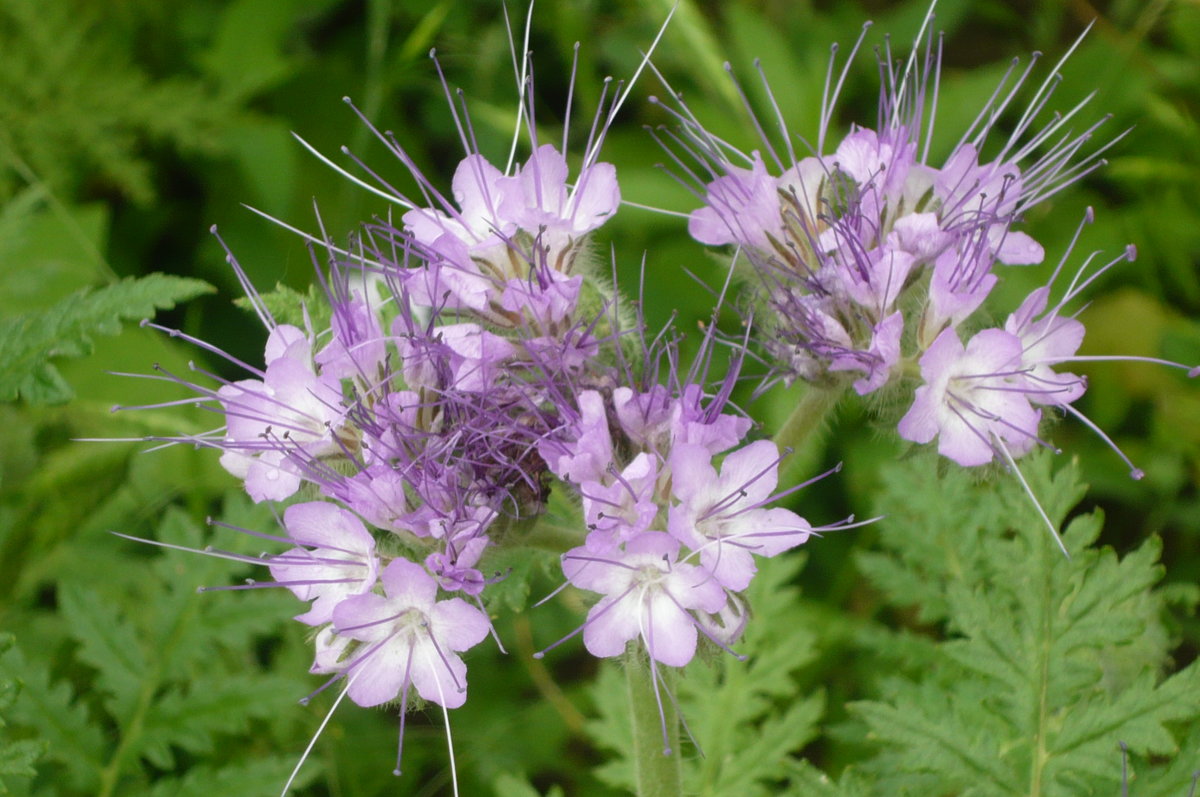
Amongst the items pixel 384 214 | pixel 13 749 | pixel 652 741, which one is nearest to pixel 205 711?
pixel 13 749

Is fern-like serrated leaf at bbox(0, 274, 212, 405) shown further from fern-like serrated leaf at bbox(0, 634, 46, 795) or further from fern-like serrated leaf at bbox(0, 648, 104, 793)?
fern-like serrated leaf at bbox(0, 648, 104, 793)

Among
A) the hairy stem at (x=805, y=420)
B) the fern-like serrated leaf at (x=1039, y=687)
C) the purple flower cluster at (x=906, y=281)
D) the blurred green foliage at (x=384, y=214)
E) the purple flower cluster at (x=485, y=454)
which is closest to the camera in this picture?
the purple flower cluster at (x=485, y=454)

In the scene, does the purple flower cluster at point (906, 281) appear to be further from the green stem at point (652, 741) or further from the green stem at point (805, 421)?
the green stem at point (652, 741)

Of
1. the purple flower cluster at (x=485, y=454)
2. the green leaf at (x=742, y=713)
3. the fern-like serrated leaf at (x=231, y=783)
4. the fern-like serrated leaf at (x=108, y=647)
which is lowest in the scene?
the green leaf at (x=742, y=713)

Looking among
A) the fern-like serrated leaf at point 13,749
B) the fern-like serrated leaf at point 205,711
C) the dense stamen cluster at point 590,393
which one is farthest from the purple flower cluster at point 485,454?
the fern-like serrated leaf at point 205,711

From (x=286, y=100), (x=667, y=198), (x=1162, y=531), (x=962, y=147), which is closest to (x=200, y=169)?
(x=286, y=100)

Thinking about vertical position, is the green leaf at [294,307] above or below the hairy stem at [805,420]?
above

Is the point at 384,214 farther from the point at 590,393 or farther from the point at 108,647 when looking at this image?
the point at 590,393
